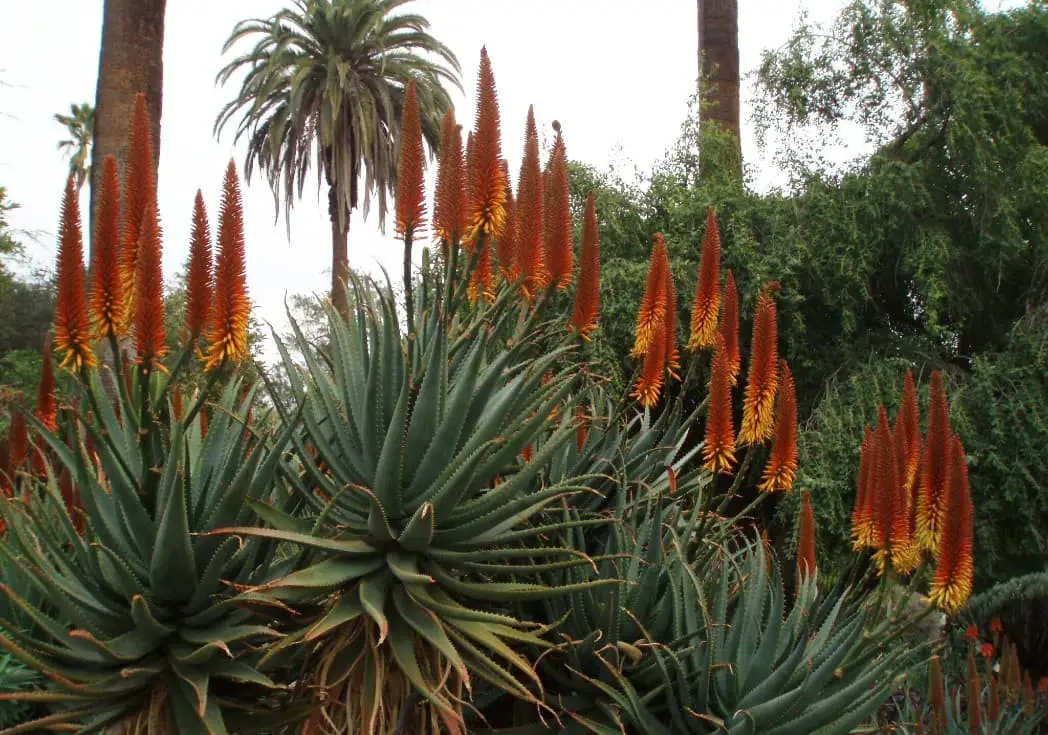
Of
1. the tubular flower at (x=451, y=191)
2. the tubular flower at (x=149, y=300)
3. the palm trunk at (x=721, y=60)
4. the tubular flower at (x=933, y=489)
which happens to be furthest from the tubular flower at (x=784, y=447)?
the palm trunk at (x=721, y=60)

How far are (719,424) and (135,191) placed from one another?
2.12 meters

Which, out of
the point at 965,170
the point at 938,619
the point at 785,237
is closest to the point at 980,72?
the point at 965,170

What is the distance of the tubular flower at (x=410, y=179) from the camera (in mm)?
3254

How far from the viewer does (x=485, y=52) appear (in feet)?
11.1

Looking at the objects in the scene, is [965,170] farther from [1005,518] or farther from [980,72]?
[1005,518]

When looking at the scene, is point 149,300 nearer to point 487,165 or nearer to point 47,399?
point 487,165

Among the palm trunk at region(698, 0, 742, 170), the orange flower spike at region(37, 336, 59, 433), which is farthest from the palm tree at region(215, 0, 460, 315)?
the orange flower spike at region(37, 336, 59, 433)

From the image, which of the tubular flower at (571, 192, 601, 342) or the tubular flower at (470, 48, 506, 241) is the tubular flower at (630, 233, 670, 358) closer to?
the tubular flower at (571, 192, 601, 342)

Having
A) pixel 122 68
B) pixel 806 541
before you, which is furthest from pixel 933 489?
pixel 122 68

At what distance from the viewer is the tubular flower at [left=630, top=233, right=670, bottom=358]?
387cm

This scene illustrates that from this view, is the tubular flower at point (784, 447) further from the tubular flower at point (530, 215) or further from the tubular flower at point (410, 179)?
the tubular flower at point (410, 179)

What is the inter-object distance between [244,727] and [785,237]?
36.8 feet

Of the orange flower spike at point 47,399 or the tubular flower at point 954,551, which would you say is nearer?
the tubular flower at point 954,551

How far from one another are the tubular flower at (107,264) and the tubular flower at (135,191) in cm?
5
